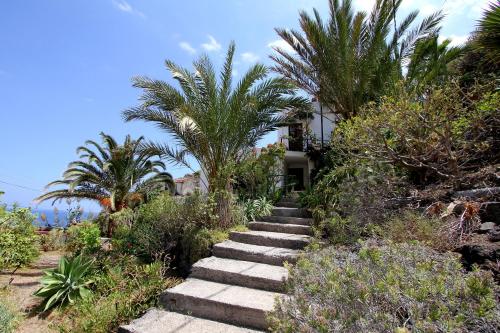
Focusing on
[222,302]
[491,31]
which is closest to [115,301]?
[222,302]

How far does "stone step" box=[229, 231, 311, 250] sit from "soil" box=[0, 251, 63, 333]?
3.61m

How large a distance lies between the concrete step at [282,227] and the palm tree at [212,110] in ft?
3.85

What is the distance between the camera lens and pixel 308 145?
16.9 m

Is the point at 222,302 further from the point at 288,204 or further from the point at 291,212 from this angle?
the point at 288,204

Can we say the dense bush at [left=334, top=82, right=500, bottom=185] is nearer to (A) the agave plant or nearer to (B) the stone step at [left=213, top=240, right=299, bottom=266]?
(B) the stone step at [left=213, top=240, right=299, bottom=266]

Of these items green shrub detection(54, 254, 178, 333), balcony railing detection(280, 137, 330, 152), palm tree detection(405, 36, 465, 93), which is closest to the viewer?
green shrub detection(54, 254, 178, 333)

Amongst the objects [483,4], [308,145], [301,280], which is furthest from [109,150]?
[483,4]

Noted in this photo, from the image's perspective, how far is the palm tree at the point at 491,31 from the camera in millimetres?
5297

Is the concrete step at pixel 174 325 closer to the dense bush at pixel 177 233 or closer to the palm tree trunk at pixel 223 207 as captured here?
the dense bush at pixel 177 233

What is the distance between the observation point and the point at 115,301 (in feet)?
15.2

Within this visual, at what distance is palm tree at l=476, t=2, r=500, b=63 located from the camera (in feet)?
17.4

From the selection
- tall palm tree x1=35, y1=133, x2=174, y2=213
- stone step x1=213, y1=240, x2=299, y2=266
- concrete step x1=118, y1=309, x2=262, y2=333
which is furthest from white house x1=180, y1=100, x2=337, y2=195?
concrete step x1=118, y1=309, x2=262, y2=333

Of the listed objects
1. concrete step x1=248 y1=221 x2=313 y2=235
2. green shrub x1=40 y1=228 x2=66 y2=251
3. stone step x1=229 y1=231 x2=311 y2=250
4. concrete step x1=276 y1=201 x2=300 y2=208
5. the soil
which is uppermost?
concrete step x1=276 y1=201 x2=300 y2=208

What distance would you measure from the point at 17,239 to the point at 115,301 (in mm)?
4630
